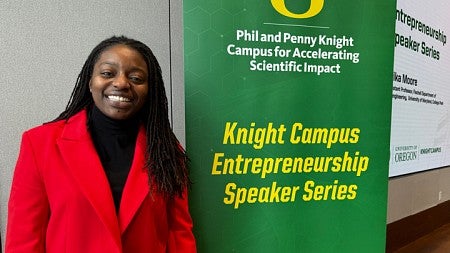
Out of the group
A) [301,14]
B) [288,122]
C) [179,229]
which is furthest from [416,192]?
[179,229]

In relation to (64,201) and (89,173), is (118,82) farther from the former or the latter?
(64,201)

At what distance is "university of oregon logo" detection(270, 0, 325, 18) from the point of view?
4.84 ft

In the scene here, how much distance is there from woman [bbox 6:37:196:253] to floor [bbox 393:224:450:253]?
3.02 meters

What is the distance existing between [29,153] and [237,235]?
918 mm

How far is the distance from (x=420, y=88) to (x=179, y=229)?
300 centimetres

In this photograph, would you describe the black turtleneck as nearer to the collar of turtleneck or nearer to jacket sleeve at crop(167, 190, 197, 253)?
the collar of turtleneck

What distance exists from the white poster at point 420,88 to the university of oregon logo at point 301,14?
170 centimetres

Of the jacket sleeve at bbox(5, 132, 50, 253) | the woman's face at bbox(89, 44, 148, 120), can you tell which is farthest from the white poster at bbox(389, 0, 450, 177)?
the jacket sleeve at bbox(5, 132, 50, 253)

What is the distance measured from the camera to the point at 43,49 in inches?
64.1

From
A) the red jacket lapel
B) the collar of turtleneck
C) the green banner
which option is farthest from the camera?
the green banner

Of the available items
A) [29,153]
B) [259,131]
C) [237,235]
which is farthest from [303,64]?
[29,153]

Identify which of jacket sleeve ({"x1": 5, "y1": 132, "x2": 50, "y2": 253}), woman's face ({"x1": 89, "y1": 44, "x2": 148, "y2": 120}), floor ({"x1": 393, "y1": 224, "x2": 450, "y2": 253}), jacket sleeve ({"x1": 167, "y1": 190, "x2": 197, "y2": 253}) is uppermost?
woman's face ({"x1": 89, "y1": 44, "x2": 148, "y2": 120})

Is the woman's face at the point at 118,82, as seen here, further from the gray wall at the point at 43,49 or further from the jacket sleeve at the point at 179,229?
the gray wall at the point at 43,49

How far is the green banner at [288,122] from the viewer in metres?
1.44
